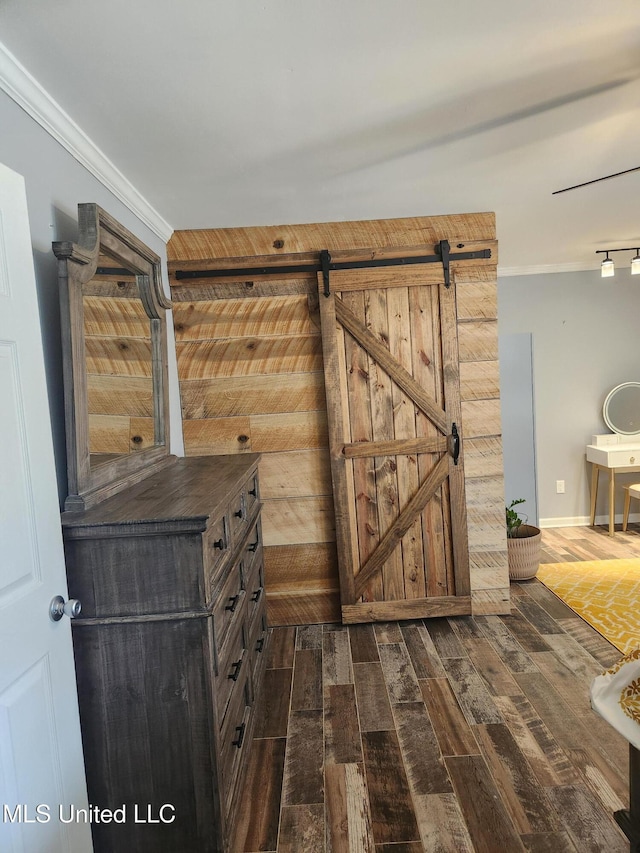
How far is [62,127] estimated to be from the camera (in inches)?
78.7

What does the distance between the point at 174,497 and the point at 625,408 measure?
4.81 metres

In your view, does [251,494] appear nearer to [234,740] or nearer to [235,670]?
[235,670]

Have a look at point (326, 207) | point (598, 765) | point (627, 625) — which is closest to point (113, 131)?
point (326, 207)

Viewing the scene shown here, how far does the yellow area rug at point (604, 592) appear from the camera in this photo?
3.36 meters

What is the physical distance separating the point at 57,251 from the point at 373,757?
210cm

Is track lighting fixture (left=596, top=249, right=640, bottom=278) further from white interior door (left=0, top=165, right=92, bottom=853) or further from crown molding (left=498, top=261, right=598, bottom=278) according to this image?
white interior door (left=0, top=165, right=92, bottom=853)

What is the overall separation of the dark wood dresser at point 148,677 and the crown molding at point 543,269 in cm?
446

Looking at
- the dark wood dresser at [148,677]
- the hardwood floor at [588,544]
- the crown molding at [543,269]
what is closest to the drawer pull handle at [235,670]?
the dark wood dresser at [148,677]

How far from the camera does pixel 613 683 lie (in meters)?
1.62

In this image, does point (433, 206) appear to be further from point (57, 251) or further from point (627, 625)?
point (627, 625)

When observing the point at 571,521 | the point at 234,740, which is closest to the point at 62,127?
the point at 234,740

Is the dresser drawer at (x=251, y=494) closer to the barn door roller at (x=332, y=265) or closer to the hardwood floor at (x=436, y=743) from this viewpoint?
the hardwood floor at (x=436, y=743)

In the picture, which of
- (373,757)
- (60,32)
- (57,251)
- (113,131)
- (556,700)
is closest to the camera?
(60,32)

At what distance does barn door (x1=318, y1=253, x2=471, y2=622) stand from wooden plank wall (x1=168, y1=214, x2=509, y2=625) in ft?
0.33
